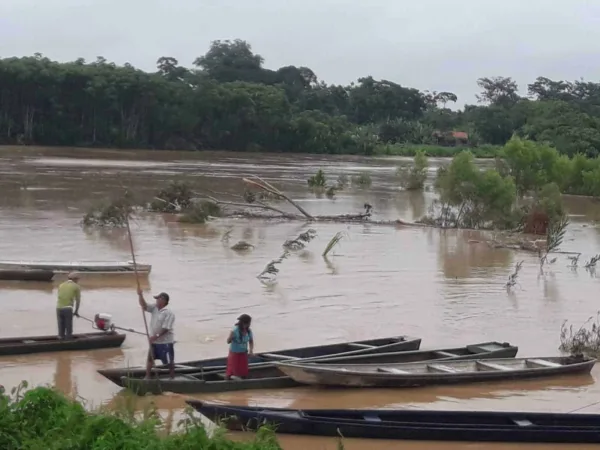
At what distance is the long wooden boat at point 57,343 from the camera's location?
43.1ft

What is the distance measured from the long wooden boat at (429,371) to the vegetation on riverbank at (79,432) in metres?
4.25

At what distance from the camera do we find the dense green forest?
70.4 metres

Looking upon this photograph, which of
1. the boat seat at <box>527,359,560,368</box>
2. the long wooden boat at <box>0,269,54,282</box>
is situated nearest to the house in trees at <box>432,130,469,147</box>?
the long wooden boat at <box>0,269,54,282</box>

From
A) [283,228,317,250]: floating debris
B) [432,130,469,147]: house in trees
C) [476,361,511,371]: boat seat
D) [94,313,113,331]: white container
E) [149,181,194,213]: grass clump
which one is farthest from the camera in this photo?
[432,130,469,147]: house in trees

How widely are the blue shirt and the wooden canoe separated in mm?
659

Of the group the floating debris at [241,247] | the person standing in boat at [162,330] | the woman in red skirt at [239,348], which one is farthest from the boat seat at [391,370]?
the floating debris at [241,247]

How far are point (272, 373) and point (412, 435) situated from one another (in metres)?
2.73

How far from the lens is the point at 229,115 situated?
80312 mm

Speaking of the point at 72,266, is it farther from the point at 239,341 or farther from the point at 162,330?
the point at 239,341

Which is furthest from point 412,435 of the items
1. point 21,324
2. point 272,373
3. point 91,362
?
point 21,324

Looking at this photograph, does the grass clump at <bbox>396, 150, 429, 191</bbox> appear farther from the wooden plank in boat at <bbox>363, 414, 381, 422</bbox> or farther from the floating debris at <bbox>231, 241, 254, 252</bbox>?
the wooden plank in boat at <bbox>363, 414, 381, 422</bbox>

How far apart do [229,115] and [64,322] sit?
222ft

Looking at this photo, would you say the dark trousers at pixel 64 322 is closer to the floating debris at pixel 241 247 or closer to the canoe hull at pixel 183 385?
the canoe hull at pixel 183 385

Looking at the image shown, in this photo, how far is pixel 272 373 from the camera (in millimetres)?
12000
